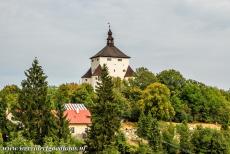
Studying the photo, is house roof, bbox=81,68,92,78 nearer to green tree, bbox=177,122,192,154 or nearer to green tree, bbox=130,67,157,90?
green tree, bbox=130,67,157,90

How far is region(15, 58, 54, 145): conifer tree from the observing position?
200 feet

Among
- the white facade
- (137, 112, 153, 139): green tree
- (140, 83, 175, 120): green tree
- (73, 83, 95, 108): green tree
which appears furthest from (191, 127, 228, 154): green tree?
the white facade

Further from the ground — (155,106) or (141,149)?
(155,106)

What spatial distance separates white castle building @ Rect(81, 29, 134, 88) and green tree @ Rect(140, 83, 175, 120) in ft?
46.0

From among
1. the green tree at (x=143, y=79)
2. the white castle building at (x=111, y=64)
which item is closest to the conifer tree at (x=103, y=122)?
the green tree at (x=143, y=79)

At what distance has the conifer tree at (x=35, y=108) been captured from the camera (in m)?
60.9

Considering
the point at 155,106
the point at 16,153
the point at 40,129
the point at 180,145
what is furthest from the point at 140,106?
the point at 16,153

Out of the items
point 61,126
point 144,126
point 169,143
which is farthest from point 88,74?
point 61,126

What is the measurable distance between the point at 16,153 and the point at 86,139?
15086 mm

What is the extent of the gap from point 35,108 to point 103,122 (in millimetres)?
6001

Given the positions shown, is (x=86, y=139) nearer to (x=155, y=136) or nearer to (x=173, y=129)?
(x=155, y=136)

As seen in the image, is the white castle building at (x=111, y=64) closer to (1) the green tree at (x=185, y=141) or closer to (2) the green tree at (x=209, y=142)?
(1) the green tree at (x=185, y=141)

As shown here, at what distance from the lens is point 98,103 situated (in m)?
64.6

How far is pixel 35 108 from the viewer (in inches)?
2461
